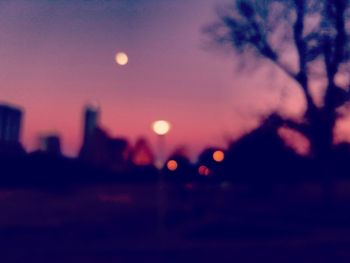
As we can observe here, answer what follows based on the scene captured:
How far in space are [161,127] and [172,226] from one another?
612 cm

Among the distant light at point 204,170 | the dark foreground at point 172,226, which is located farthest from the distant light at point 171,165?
the dark foreground at point 172,226

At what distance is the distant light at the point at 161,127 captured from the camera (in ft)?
53.7

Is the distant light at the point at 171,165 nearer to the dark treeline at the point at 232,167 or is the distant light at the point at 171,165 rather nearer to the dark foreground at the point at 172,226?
the dark treeline at the point at 232,167

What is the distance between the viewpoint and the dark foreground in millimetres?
14609

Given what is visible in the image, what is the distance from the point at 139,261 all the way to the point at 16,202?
1108 cm

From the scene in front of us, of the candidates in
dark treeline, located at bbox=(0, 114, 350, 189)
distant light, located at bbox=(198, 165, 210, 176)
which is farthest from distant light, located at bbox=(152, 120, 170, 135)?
distant light, located at bbox=(198, 165, 210, 176)

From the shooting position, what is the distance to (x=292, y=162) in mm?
35219

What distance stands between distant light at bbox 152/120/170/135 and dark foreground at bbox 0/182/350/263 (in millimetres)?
3177

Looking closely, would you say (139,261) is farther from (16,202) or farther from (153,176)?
(153,176)

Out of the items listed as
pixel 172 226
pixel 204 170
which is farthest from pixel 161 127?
pixel 204 170

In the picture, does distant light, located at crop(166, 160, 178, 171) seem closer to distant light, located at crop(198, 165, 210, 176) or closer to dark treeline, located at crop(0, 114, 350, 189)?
dark treeline, located at crop(0, 114, 350, 189)

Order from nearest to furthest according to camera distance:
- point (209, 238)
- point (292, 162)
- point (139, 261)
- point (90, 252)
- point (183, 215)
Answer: point (139, 261) → point (90, 252) → point (209, 238) → point (183, 215) → point (292, 162)

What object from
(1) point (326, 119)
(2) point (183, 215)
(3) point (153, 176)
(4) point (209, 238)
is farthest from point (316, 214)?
(3) point (153, 176)

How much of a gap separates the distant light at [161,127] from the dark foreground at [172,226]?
318cm
